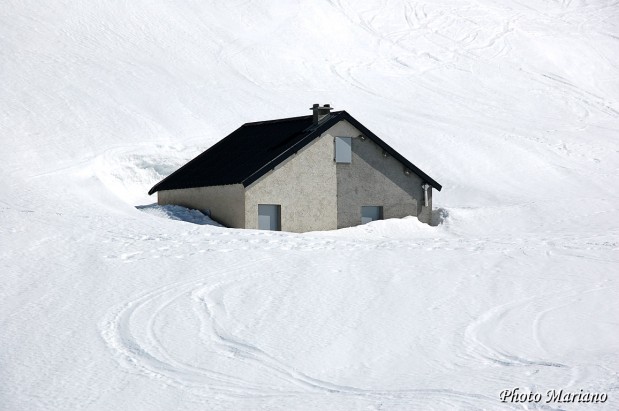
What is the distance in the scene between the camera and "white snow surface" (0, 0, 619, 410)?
15.6 meters

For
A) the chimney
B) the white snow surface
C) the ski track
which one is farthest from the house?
the ski track

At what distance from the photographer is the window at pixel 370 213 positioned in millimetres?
36031

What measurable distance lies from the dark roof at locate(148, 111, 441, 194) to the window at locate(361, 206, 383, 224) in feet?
6.52

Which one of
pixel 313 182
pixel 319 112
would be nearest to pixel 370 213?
pixel 313 182

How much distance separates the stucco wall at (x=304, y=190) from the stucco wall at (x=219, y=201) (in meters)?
0.43

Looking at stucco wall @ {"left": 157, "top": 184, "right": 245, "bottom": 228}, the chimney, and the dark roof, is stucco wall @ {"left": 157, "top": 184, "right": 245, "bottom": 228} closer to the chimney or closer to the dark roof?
the dark roof

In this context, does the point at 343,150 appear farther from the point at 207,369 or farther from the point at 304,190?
the point at 207,369

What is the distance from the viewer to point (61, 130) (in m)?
50.3

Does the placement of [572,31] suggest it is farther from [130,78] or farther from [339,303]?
[339,303]

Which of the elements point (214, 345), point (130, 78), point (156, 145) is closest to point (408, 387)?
point (214, 345)

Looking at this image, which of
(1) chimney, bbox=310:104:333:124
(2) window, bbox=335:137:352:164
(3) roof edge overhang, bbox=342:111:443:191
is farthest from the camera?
(1) chimney, bbox=310:104:333:124

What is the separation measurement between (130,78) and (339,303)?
42.8 metres

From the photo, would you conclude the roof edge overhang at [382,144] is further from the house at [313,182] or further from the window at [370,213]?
the window at [370,213]

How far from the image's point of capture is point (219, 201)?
116 ft
